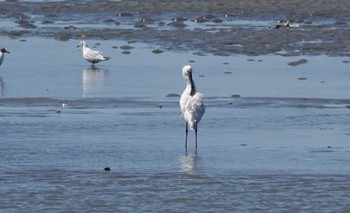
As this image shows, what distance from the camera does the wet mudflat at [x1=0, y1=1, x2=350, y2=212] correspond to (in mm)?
10750

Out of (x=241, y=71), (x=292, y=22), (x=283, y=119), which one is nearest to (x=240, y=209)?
(x=283, y=119)

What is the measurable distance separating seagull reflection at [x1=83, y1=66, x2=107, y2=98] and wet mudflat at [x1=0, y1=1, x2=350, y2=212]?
0.10ft

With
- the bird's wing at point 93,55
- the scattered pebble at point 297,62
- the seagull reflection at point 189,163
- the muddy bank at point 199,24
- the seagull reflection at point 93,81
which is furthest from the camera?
the muddy bank at point 199,24

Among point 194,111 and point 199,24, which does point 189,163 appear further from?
point 199,24

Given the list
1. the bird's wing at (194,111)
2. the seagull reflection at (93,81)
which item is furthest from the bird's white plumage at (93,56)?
the bird's wing at (194,111)

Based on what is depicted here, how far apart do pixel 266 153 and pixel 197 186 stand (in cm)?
181

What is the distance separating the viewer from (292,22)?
29094 millimetres

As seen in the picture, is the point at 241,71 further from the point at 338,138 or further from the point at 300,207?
the point at 300,207

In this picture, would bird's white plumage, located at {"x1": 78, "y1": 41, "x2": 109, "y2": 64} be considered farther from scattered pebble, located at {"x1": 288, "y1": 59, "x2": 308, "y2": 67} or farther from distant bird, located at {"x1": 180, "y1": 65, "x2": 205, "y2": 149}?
distant bird, located at {"x1": 180, "y1": 65, "x2": 205, "y2": 149}

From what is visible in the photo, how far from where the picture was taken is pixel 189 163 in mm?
12266

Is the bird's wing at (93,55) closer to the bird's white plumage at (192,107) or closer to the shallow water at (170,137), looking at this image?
the shallow water at (170,137)

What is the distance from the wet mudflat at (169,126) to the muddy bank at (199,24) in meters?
0.16

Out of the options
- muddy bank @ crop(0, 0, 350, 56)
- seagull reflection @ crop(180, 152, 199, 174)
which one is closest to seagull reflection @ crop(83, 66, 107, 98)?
muddy bank @ crop(0, 0, 350, 56)

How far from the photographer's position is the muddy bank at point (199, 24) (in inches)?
961
